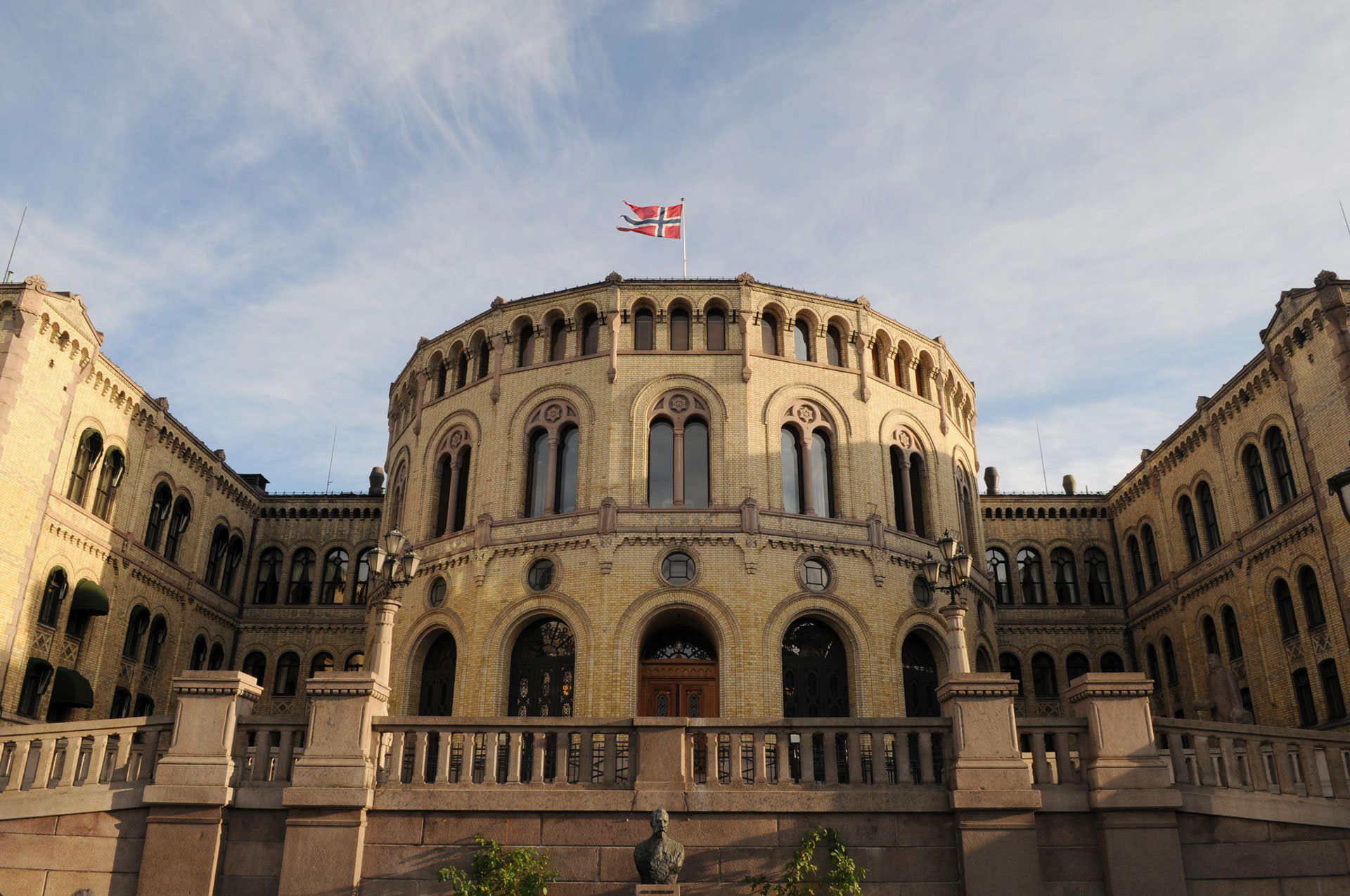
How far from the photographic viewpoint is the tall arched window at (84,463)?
27.7 metres

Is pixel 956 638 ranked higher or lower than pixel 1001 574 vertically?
lower

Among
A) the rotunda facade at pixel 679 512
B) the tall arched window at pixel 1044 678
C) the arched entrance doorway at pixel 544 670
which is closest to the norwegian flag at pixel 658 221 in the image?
the rotunda facade at pixel 679 512

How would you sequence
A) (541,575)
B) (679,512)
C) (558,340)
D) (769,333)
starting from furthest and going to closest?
(558,340) < (769,333) < (541,575) < (679,512)

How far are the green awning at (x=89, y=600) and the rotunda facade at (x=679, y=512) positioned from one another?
791cm

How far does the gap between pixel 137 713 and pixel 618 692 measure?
1536cm

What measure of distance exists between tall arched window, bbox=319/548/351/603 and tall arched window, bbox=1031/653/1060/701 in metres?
26.5

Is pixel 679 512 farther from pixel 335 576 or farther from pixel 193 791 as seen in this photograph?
pixel 335 576

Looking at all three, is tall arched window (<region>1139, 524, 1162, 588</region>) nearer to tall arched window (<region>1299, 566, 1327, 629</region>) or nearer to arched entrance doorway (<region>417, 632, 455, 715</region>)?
tall arched window (<region>1299, 566, 1327, 629</region>)

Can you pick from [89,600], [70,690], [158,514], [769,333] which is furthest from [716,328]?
[70,690]

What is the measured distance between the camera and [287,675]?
37.2 m

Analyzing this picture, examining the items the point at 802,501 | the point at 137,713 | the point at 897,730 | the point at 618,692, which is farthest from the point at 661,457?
the point at 137,713

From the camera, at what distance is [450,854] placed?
13.9 meters

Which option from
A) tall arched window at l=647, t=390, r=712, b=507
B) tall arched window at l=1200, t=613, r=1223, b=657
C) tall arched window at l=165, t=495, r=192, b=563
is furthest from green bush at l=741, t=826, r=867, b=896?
tall arched window at l=165, t=495, r=192, b=563

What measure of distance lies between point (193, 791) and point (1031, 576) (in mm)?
33894
